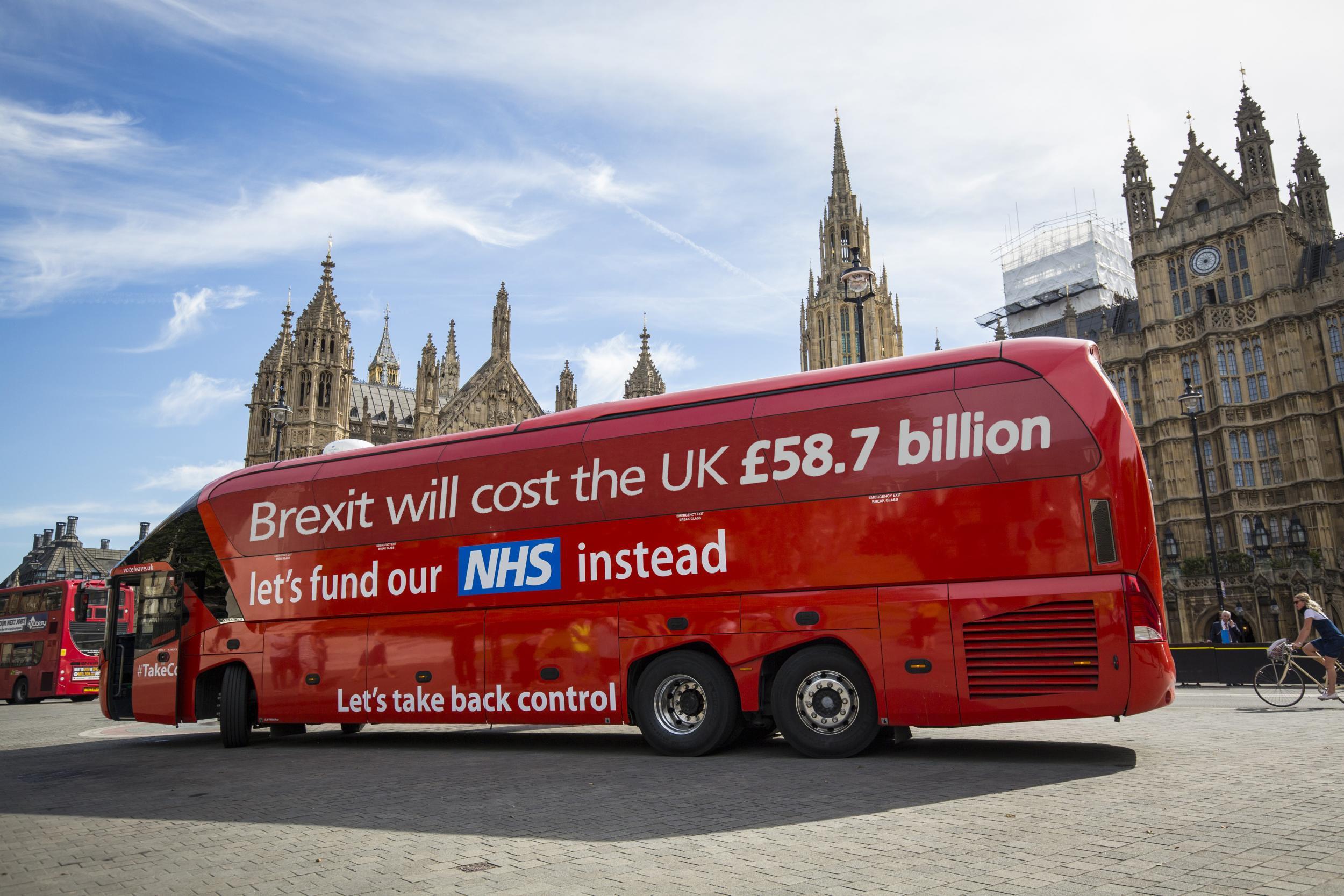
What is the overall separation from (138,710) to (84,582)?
977 centimetres

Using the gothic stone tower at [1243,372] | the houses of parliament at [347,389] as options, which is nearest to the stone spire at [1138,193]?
the gothic stone tower at [1243,372]

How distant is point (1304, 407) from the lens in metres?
41.4

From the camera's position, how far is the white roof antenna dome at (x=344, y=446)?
13836mm

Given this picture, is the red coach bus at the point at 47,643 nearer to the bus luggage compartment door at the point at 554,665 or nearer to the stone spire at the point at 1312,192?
the bus luggage compartment door at the point at 554,665

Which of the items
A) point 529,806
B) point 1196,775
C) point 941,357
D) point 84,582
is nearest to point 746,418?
point 941,357

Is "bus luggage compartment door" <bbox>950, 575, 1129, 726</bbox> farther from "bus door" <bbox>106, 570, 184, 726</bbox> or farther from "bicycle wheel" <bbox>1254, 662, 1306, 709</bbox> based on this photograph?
"bus door" <bbox>106, 570, 184, 726</bbox>

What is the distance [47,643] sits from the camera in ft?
95.9

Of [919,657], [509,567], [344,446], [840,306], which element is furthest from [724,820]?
[840,306]

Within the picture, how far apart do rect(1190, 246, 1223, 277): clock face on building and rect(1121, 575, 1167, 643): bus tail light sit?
149 ft

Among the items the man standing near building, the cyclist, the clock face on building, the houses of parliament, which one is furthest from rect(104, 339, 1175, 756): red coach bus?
the clock face on building

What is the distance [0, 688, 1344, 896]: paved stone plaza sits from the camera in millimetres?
5012

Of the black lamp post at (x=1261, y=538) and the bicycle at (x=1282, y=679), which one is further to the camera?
the black lamp post at (x=1261, y=538)

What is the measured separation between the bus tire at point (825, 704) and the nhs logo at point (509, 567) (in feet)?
10.6

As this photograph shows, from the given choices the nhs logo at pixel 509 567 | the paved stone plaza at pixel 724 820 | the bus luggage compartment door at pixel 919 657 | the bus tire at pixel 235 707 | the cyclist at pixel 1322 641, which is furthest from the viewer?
the bus tire at pixel 235 707
